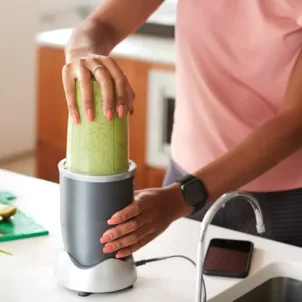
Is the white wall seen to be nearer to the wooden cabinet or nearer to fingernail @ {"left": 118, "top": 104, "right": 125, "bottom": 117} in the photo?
the wooden cabinet

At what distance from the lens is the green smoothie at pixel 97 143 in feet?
4.00

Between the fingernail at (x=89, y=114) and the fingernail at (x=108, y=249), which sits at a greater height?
the fingernail at (x=89, y=114)

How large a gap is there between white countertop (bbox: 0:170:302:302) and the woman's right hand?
0.99 feet

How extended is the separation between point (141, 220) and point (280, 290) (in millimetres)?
368

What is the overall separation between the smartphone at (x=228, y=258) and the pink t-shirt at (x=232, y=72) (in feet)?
0.77

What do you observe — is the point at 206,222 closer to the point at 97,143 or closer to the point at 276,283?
the point at 97,143

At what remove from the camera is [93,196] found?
1268 mm

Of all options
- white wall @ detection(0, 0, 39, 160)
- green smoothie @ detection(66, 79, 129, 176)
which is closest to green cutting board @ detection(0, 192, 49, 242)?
green smoothie @ detection(66, 79, 129, 176)

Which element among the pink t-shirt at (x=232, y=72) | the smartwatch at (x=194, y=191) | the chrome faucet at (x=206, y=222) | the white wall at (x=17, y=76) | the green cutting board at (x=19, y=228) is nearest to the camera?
the chrome faucet at (x=206, y=222)

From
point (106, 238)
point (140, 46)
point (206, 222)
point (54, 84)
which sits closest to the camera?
point (206, 222)

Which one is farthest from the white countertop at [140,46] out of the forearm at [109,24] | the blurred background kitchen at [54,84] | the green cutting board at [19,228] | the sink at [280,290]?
the sink at [280,290]

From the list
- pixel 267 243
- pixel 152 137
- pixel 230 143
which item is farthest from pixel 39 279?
pixel 152 137

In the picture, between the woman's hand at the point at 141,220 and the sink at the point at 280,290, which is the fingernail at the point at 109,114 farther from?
the sink at the point at 280,290

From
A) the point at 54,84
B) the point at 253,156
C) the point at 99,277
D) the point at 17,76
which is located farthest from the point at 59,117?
the point at 99,277
